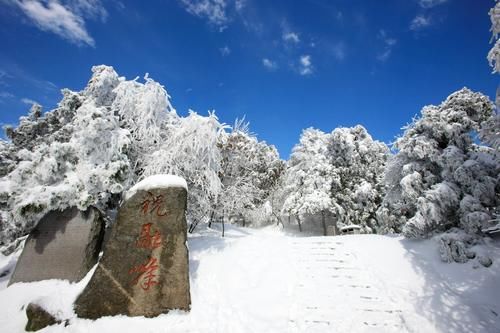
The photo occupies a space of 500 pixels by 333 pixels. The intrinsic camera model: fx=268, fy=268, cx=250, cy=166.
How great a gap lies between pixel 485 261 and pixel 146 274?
930cm

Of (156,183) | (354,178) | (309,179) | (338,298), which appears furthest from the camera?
(354,178)

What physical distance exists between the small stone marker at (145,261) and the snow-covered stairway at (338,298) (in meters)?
3.05

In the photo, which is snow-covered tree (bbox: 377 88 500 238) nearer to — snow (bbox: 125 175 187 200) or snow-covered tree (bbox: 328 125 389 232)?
snow (bbox: 125 175 187 200)

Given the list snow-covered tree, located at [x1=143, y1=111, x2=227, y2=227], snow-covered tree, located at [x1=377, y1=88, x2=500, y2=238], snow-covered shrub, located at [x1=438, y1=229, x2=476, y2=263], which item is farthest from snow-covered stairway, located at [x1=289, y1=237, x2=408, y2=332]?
snow-covered tree, located at [x1=143, y1=111, x2=227, y2=227]

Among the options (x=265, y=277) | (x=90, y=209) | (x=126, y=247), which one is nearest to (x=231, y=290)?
(x=265, y=277)

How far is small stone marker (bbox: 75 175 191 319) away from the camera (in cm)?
623

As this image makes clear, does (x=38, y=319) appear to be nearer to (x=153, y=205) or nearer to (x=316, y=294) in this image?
(x=153, y=205)

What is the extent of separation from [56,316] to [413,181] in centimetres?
1161

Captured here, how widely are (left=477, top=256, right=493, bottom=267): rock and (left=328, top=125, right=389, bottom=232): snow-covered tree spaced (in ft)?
40.3

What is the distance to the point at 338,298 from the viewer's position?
24.1 ft

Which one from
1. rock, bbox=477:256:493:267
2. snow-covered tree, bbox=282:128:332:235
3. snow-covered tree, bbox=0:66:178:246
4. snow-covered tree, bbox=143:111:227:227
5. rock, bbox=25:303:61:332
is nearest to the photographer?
rock, bbox=25:303:61:332

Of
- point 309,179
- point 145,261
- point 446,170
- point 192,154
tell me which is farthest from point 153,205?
point 309,179

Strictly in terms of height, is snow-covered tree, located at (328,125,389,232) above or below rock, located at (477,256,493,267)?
above

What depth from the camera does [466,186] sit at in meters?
9.13
